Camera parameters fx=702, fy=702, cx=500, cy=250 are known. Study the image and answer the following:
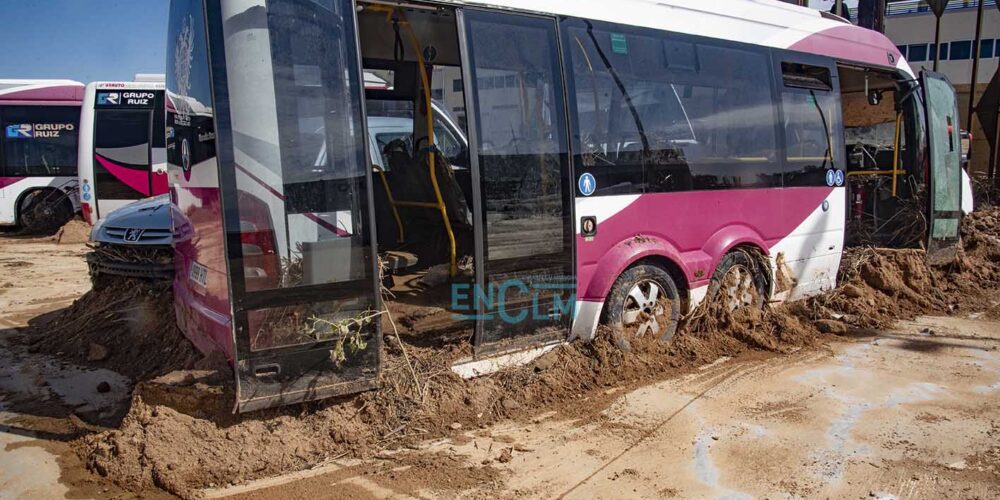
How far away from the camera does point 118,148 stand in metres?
15.2

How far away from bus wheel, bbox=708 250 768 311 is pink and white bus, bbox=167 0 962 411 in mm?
27

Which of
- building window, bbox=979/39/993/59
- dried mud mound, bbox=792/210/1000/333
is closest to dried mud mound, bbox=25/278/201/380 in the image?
dried mud mound, bbox=792/210/1000/333

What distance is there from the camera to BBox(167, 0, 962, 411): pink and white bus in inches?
150

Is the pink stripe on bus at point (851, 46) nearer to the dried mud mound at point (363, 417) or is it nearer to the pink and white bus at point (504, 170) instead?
the pink and white bus at point (504, 170)

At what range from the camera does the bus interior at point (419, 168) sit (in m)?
5.25

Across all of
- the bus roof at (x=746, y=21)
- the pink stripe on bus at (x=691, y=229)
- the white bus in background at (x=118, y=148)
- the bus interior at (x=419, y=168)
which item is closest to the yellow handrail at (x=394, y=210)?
the bus interior at (x=419, y=168)

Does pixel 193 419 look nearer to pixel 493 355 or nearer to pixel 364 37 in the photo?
pixel 493 355

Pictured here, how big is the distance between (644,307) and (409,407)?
214 cm

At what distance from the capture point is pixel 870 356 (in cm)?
606

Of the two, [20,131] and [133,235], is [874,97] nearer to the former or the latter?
[133,235]

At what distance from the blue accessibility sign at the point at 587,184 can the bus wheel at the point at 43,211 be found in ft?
50.7

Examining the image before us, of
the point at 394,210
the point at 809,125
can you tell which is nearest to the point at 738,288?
the point at 809,125

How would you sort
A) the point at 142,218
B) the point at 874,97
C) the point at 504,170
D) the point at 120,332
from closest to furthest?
1. the point at 504,170
2. the point at 120,332
3. the point at 142,218
4. the point at 874,97

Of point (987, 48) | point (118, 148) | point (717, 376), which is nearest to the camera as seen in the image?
point (717, 376)
